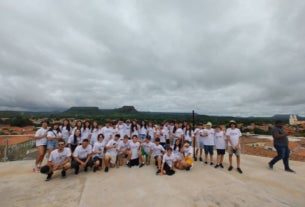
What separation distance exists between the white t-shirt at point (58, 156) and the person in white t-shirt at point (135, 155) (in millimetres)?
1950

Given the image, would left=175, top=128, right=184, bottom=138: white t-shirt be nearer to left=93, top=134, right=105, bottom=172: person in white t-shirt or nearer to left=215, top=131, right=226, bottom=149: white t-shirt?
left=215, top=131, right=226, bottom=149: white t-shirt

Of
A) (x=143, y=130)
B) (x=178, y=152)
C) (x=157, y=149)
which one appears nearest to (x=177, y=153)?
(x=178, y=152)

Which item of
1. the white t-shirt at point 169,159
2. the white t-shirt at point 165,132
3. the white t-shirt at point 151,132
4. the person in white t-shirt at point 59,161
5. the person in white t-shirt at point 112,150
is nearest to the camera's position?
the person in white t-shirt at point 59,161

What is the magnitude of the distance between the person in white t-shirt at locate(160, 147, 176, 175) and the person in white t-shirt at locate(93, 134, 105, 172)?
6.59 feet

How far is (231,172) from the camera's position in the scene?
6898mm

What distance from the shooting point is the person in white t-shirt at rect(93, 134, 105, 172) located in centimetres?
715

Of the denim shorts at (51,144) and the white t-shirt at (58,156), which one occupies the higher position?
the denim shorts at (51,144)

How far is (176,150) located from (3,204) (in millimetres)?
4808

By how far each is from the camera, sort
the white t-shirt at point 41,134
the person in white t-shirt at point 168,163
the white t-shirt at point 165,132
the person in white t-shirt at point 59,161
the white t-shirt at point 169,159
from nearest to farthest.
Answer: the person in white t-shirt at point 59,161, the person in white t-shirt at point 168,163, the white t-shirt at point 169,159, the white t-shirt at point 41,134, the white t-shirt at point 165,132

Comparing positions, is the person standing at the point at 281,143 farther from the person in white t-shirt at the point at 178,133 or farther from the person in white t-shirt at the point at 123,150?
the person in white t-shirt at the point at 123,150

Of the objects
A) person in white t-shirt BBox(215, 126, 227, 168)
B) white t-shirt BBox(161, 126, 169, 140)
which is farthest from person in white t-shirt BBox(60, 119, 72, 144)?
person in white t-shirt BBox(215, 126, 227, 168)

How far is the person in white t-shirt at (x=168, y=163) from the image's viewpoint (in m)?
6.75

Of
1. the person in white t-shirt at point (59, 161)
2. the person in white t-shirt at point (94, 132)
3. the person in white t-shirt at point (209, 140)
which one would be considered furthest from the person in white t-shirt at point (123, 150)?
the person in white t-shirt at point (209, 140)

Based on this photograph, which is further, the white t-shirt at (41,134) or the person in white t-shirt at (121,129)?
the person in white t-shirt at (121,129)
